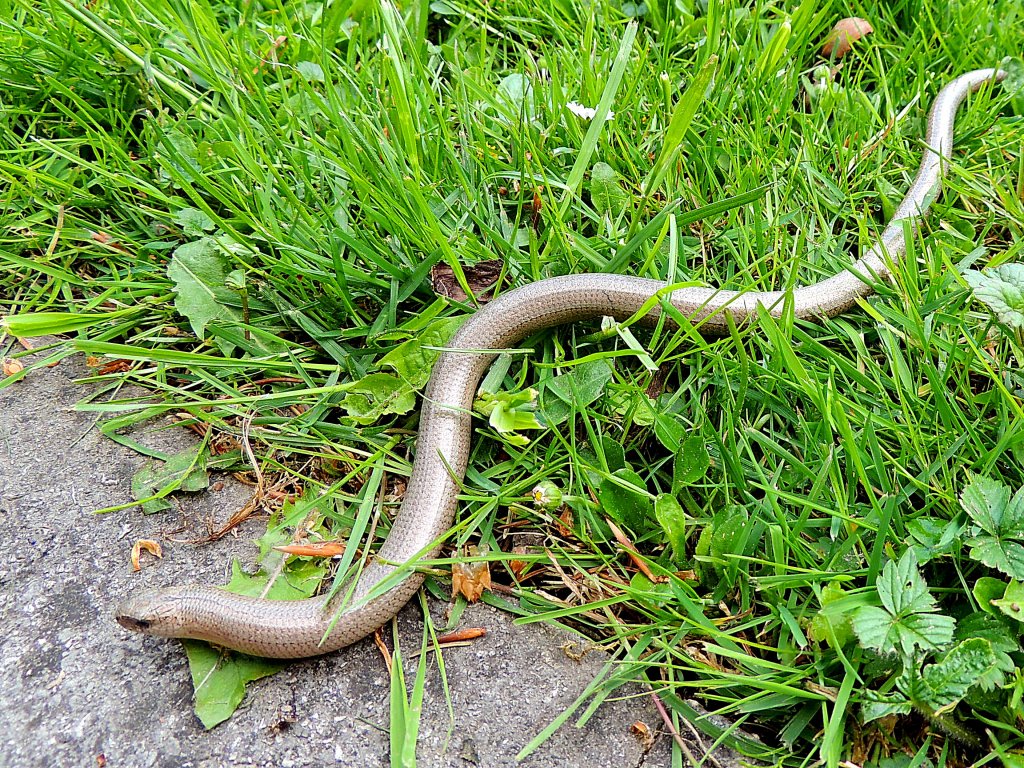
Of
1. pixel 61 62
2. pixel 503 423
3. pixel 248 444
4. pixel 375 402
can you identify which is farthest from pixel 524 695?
pixel 61 62

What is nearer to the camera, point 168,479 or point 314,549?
point 314,549

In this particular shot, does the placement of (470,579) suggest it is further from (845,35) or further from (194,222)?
(845,35)

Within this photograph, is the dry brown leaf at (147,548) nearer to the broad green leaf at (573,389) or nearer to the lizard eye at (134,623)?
the lizard eye at (134,623)

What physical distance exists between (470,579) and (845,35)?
2.49m

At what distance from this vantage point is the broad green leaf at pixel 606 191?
2494mm

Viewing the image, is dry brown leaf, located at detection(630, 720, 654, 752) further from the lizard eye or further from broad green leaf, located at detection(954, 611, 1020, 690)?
the lizard eye

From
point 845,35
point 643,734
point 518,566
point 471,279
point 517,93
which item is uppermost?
point 845,35

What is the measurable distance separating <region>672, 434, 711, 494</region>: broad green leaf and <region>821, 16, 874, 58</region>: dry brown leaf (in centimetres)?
186

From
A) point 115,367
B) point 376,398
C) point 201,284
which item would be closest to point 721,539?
point 376,398

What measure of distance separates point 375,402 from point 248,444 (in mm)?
384

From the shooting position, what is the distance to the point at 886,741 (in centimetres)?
170

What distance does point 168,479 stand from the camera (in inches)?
85.9

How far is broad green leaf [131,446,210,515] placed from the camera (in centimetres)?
214

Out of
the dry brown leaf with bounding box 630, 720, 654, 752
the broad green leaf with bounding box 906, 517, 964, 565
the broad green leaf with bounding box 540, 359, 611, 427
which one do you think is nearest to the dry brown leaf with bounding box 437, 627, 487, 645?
the dry brown leaf with bounding box 630, 720, 654, 752
